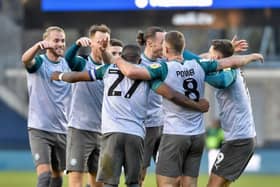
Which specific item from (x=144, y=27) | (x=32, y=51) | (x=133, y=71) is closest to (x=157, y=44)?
(x=32, y=51)

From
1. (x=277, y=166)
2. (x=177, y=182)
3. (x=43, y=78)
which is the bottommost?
(x=277, y=166)

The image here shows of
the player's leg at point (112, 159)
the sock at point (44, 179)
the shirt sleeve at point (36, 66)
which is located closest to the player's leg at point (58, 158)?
the sock at point (44, 179)

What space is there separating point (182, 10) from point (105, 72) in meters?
11.3

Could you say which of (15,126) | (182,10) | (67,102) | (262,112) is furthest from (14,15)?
(67,102)

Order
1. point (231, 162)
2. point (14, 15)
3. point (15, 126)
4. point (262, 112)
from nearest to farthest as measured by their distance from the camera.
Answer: point (231, 162) < point (14, 15) < point (15, 126) < point (262, 112)

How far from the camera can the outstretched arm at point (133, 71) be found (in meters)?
10.5

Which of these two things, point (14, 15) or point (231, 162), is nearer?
point (231, 162)

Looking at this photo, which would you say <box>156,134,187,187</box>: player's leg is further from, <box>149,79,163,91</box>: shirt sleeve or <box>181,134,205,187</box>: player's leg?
<box>149,79,163,91</box>: shirt sleeve

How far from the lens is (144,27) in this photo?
74.6 feet

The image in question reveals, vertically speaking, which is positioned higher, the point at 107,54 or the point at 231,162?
the point at 107,54

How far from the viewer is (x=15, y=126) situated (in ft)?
99.0

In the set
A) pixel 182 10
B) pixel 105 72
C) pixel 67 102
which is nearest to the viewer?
pixel 105 72

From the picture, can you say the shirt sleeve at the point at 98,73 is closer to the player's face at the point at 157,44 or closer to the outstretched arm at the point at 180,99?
the outstretched arm at the point at 180,99

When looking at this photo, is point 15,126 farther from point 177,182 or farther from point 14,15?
point 177,182
